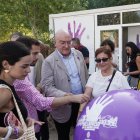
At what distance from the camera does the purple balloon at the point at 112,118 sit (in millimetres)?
3037

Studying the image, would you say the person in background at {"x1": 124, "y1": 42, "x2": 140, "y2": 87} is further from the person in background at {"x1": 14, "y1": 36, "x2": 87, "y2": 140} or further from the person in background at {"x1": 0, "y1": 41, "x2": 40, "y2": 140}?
the person in background at {"x1": 0, "y1": 41, "x2": 40, "y2": 140}

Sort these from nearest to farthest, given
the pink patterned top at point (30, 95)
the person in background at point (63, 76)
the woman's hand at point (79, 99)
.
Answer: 1. the pink patterned top at point (30, 95)
2. the woman's hand at point (79, 99)
3. the person in background at point (63, 76)

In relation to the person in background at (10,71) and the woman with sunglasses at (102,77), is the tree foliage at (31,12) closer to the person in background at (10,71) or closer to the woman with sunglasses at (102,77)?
the woman with sunglasses at (102,77)

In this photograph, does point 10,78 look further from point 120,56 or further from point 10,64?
point 120,56

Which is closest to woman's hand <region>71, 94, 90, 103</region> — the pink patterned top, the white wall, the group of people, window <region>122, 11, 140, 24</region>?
the group of people

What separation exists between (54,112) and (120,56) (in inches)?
265

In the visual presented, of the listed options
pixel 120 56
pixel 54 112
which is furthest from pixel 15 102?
pixel 120 56

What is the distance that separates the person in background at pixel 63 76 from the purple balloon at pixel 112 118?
135 cm

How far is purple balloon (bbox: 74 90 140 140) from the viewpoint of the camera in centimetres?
304

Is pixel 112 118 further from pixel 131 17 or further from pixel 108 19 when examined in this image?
pixel 108 19

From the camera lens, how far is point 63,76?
484cm

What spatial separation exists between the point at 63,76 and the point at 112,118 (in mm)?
1799

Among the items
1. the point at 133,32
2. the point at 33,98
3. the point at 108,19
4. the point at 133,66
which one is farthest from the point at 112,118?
the point at 108,19

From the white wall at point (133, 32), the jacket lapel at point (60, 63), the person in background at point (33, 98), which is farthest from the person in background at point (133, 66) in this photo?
the person in background at point (33, 98)
